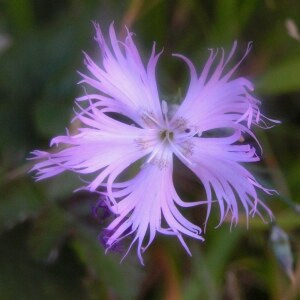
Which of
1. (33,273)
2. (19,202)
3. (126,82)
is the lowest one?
(33,273)

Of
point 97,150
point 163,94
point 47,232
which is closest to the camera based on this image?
point 97,150

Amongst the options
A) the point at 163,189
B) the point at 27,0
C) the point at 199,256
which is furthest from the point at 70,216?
the point at 27,0

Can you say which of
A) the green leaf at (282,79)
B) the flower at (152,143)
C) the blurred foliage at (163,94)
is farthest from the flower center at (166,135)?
the green leaf at (282,79)

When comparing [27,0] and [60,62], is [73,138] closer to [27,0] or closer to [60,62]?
[60,62]

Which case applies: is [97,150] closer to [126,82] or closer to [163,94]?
[126,82]

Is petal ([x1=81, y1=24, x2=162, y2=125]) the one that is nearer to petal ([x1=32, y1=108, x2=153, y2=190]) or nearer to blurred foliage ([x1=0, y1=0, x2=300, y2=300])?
petal ([x1=32, y1=108, x2=153, y2=190])

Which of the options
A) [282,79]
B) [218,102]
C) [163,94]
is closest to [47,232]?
[163,94]
